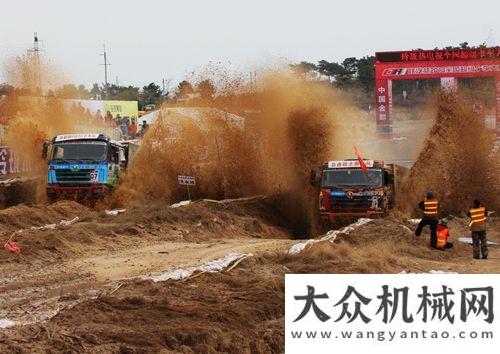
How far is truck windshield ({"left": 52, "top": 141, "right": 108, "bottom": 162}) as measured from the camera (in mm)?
26359

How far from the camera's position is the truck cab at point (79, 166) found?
86.1ft

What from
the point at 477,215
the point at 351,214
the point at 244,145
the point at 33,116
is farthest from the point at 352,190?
the point at 33,116

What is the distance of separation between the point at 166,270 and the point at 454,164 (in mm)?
16791

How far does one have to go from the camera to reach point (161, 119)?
107ft

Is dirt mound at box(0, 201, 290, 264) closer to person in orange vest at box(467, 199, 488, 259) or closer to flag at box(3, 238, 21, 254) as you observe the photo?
flag at box(3, 238, 21, 254)

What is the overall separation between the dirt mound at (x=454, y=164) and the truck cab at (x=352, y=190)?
397 cm

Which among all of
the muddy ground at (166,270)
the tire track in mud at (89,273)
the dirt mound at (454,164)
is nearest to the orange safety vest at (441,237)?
the muddy ground at (166,270)

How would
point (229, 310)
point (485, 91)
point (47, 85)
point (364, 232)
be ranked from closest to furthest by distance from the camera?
point (229, 310), point (364, 232), point (47, 85), point (485, 91)

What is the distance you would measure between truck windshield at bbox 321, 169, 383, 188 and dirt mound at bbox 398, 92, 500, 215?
4.08m

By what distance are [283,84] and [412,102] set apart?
37615 mm

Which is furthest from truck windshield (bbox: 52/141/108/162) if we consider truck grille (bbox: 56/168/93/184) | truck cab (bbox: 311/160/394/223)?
truck cab (bbox: 311/160/394/223)

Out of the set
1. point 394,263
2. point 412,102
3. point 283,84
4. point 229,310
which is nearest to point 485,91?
point 412,102

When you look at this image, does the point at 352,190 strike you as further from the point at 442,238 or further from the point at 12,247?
the point at 12,247

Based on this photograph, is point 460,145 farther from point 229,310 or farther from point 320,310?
point 320,310
